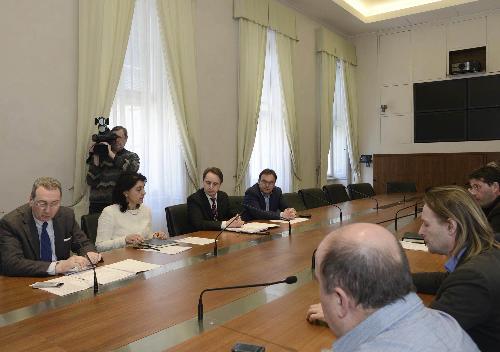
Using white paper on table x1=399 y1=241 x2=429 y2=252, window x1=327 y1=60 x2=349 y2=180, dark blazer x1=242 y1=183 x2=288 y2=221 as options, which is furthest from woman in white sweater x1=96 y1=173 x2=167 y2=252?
window x1=327 y1=60 x2=349 y2=180

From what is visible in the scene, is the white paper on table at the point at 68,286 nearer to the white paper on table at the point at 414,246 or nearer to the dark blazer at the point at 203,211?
the dark blazer at the point at 203,211

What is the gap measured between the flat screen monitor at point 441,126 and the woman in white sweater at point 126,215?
22.0 ft

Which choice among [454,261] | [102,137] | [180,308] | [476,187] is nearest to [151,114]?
[102,137]

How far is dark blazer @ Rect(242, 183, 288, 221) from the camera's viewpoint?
13.5ft

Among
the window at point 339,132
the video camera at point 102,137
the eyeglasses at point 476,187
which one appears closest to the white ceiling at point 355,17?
the window at point 339,132

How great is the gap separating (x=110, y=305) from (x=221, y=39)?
469 centimetres

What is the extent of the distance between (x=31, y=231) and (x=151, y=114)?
2.62 m

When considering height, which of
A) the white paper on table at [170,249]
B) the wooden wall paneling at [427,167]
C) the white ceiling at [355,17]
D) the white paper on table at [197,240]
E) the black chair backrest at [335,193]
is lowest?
the white paper on table at [170,249]

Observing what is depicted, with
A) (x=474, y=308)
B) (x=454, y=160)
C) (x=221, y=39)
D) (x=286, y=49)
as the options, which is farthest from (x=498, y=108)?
(x=474, y=308)

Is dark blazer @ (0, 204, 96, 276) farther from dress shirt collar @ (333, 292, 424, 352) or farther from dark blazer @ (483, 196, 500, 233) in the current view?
dark blazer @ (483, 196, 500, 233)

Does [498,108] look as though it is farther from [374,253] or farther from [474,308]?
[374,253]

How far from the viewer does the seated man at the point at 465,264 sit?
54.2 inches

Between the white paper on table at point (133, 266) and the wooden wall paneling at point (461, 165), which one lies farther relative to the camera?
the wooden wall paneling at point (461, 165)

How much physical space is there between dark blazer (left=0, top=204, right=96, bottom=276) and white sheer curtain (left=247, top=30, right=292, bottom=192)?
3.86m
